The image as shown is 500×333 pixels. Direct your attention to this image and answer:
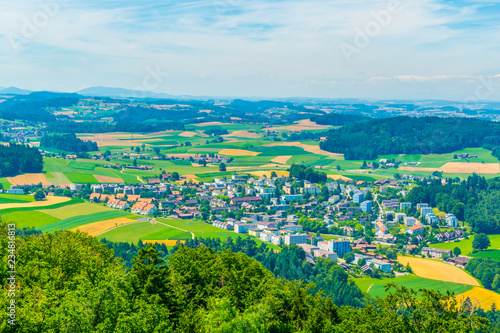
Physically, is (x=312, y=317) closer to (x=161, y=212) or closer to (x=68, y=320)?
(x=68, y=320)

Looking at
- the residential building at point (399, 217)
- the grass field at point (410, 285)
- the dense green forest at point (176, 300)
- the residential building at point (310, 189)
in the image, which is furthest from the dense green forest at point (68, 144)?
the dense green forest at point (176, 300)

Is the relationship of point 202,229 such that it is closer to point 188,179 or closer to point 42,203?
point 42,203

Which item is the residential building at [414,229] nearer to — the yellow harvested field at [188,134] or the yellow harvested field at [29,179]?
the yellow harvested field at [29,179]

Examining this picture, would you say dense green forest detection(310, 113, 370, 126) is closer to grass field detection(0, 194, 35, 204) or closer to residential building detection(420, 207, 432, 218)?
residential building detection(420, 207, 432, 218)

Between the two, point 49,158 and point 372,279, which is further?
point 49,158

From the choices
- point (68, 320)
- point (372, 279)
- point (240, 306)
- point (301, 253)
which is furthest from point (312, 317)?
point (301, 253)
